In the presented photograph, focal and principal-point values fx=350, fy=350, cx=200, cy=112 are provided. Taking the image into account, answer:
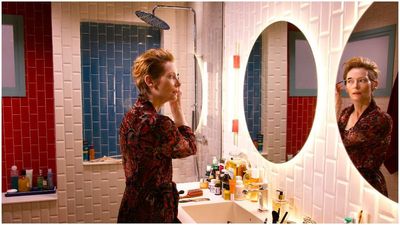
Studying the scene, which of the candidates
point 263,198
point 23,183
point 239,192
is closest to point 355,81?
point 263,198

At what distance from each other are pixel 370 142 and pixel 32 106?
2.74 meters

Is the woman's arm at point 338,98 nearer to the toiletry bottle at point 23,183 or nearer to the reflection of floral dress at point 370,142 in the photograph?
the reflection of floral dress at point 370,142

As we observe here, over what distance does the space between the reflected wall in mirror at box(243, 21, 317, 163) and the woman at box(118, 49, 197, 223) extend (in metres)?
0.47

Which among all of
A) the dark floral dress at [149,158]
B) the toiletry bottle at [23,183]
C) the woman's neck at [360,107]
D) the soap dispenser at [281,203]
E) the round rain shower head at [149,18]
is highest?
the round rain shower head at [149,18]

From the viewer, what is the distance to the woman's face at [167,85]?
164 centimetres

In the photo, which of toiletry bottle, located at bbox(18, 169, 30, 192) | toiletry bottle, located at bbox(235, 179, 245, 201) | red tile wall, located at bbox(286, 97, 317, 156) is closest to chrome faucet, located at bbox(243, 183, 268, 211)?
toiletry bottle, located at bbox(235, 179, 245, 201)

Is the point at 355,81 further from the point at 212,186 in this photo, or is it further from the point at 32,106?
the point at 32,106

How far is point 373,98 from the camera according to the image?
1188 mm

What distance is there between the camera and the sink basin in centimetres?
188

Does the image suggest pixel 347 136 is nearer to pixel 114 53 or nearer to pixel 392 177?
pixel 392 177

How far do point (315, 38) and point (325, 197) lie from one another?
0.67 metres

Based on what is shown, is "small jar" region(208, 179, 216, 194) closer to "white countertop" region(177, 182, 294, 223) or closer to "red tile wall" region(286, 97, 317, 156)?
"white countertop" region(177, 182, 294, 223)

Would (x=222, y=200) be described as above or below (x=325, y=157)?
below

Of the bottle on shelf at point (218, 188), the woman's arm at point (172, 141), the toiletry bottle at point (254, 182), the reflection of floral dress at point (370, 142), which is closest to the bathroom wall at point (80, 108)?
the bottle on shelf at point (218, 188)
